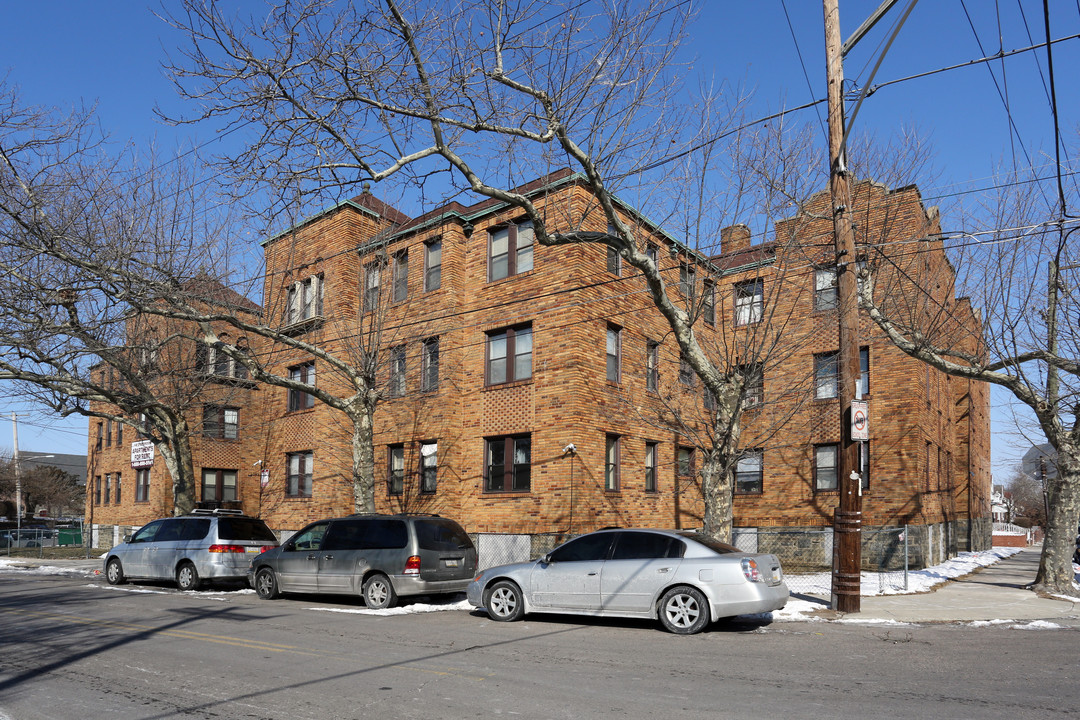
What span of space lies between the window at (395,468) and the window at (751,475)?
1051 centimetres

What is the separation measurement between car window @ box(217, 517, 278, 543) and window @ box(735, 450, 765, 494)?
14.4m

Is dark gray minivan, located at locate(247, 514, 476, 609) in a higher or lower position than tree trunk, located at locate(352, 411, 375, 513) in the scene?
lower

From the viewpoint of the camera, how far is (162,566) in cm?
1803

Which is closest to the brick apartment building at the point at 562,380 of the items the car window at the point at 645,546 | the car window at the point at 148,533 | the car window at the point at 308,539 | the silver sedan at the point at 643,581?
the car window at the point at 308,539

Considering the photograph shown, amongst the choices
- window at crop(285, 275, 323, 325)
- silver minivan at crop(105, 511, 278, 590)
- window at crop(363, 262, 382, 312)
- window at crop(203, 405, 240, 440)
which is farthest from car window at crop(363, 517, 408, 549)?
window at crop(203, 405, 240, 440)

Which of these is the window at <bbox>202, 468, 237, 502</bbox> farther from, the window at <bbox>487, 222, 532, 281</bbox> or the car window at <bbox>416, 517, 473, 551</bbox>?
the car window at <bbox>416, 517, 473, 551</bbox>

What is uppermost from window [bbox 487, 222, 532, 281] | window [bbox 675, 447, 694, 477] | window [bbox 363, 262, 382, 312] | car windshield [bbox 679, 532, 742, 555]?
window [bbox 487, 222, 532, 281]

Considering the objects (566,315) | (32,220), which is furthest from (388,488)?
(32,220)

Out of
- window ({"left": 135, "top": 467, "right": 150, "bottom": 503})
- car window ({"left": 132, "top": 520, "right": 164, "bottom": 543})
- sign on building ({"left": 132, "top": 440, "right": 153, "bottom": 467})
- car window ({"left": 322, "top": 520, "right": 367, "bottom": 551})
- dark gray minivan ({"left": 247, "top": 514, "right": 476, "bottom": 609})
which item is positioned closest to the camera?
dark gray minivan ({"left": 247, "top": 514, "right": 476, "bottom": 609})

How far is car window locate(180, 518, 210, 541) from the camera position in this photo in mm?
17562

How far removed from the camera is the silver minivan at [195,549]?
17.2 metres

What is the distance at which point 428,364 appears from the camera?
22.8 meters

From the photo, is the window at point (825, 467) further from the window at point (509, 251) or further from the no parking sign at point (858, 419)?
the no parking sign at point (858, 419)

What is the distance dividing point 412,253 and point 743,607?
53.5ft
